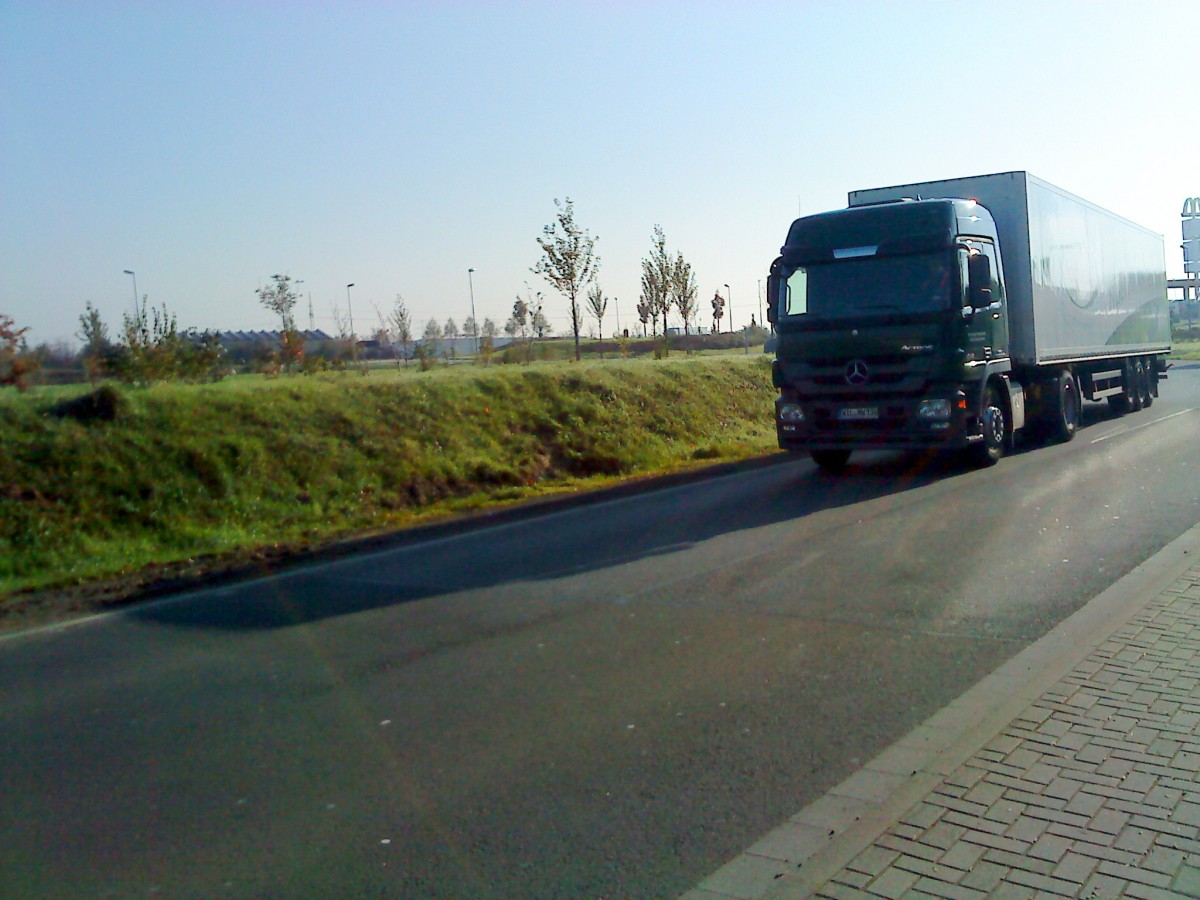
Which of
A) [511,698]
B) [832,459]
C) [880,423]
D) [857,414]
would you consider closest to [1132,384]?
[832,459]

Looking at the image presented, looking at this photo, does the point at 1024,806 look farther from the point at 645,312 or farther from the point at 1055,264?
the point at 645,312

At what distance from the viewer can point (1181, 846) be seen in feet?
13.4

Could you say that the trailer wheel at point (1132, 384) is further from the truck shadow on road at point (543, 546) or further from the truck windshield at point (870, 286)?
the truck windshield at point (870, 286)

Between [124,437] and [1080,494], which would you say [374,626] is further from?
[1080,494]

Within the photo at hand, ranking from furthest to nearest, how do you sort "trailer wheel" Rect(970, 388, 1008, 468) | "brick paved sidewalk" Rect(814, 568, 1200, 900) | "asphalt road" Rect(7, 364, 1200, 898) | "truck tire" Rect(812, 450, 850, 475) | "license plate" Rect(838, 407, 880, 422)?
"truck tire" Rect(812, 450, 850, 475)
"trailer wheel" Rect(970, 388, 1008, 468)
"license plate" Rect(838, 407, 880, 422)
"asphalt road" Rect(7, 364, 1200, 898)
"brick paved sidewalk" Rect(814, 568, 1200, 900)

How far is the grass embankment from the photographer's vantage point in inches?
493

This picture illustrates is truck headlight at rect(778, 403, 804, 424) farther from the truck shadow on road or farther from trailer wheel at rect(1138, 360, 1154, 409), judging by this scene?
trailer wheel at rect(1138, 360, 1154, 409)

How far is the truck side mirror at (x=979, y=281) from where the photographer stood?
15.0 m

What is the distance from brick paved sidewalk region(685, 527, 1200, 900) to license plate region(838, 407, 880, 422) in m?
9.08

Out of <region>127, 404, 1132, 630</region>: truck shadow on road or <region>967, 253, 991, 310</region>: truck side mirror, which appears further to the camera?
<region>967, 253, 991, 310</region>: truck side mirror

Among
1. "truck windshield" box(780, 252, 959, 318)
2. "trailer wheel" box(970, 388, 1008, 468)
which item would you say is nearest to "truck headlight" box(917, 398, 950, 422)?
"trailer wheel" box(970, 388, 1008, 468)

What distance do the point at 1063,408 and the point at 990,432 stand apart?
4170mm

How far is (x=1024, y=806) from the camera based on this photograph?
4.49 metres

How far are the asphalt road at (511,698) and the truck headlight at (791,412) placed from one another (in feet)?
12.5
